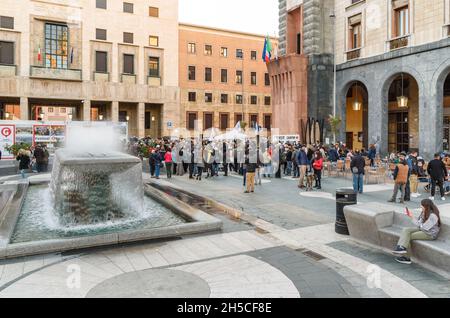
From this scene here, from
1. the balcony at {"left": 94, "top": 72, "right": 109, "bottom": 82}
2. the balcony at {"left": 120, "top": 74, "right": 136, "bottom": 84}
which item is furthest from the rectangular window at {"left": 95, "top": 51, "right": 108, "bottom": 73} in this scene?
the balcony at {"left": 120, "top": 74, "right": 136, "bottom": 84}

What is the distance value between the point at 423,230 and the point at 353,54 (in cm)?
2266

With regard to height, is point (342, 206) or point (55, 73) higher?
point (55, 73)

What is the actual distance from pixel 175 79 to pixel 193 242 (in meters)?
42.9

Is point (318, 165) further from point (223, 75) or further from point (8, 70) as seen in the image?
point (223, 75)

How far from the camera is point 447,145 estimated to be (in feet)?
79.9

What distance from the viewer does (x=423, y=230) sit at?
6723 millimetres

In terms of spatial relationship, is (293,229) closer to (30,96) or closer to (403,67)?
(403,67)

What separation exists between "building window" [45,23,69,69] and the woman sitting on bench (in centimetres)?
4324

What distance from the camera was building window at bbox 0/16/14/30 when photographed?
131 ft

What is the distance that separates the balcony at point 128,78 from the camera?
4557 cm

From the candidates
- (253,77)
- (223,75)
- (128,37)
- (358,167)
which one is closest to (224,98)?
(223,75)

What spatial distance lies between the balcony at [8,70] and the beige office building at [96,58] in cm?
→ 9

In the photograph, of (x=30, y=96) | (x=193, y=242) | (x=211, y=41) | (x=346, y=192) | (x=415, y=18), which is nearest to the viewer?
(x=193, y=242)
